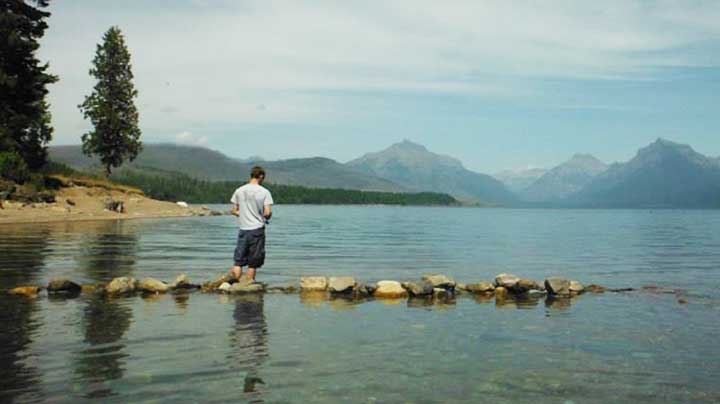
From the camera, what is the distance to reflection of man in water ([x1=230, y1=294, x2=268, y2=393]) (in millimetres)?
9538

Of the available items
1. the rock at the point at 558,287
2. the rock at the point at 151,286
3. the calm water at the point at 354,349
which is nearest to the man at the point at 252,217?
the calm water at the point at 354,349

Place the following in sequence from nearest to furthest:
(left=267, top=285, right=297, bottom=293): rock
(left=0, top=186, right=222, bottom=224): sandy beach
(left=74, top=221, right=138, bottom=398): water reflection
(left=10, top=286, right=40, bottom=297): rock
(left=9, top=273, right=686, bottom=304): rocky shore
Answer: (left=74, top=221, right=138, bottom=398): water reflection → (left=10, top=286, right=40, bottom=297): rock → (left=9, top=273, right=686, bottom=304): rocky shore → (left=267, top=285, right=297, bottom=293): rock → (left=0, top=186, right=222, bottom=224): sandy beach

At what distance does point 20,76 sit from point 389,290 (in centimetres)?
5401

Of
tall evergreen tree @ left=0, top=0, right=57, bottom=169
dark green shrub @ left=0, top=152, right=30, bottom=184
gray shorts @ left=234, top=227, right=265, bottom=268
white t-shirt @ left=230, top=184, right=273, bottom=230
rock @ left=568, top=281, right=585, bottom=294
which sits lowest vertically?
rock @ left=568, top=281, right=585, bottom=294

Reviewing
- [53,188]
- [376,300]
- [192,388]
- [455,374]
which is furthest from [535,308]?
[53,188]

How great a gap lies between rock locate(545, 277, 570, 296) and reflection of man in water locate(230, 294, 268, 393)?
904 cm

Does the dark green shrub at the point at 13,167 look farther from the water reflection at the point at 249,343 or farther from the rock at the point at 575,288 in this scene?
the rock at the point at 575,288

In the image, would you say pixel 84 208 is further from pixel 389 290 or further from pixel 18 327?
pixel 18 327

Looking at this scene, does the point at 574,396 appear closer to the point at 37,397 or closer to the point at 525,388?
the point at 525,388

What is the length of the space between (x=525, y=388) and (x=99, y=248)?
94.1ft

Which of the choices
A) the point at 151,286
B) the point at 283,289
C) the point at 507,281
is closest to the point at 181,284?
the point at 151,286

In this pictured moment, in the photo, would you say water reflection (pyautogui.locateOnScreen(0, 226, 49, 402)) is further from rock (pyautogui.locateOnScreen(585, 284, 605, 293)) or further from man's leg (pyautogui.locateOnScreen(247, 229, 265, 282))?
rock (pyautogui.locateOnScreen(585, 284, 605, 293))

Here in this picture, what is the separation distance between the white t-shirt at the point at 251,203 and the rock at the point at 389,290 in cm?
420

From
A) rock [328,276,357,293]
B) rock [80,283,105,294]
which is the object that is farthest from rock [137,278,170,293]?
rock [328,276,357,293]
